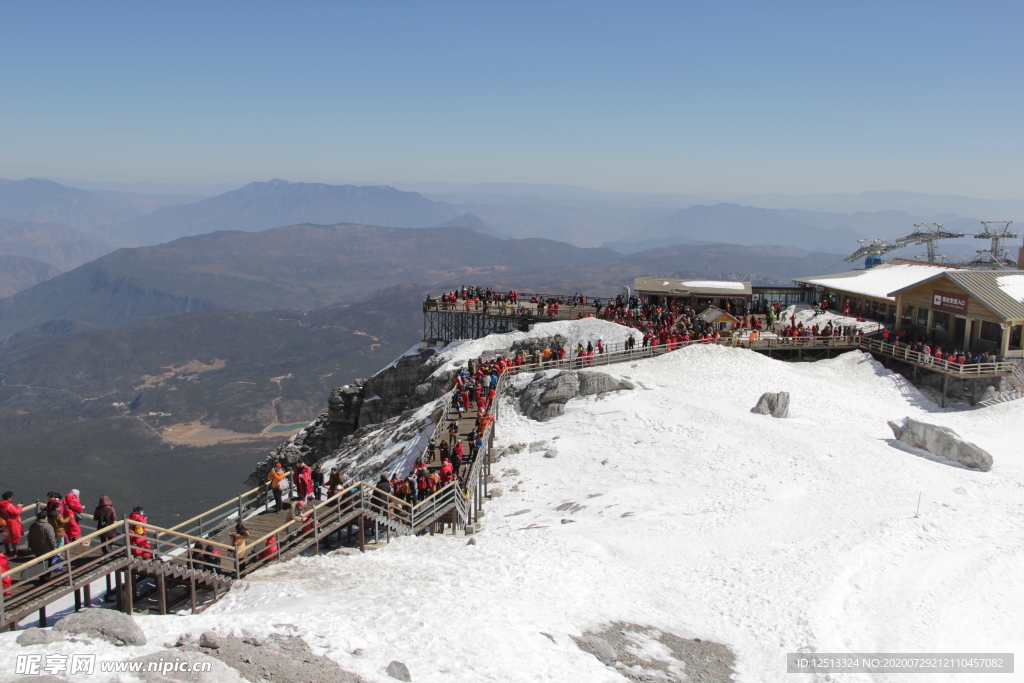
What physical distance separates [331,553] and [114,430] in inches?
5701

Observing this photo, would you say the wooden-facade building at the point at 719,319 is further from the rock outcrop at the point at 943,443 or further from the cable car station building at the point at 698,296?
the rock outcrop at the point at 943,443

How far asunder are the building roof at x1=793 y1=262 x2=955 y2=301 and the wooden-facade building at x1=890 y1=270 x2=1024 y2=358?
8.02 ft

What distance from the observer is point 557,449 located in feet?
86.2

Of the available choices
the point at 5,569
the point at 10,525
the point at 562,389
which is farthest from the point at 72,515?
the point at 562,389

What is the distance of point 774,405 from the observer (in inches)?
1168

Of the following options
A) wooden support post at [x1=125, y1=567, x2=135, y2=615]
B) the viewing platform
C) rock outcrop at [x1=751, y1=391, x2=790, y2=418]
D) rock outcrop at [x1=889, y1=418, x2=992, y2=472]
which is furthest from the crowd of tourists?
the viewing platform

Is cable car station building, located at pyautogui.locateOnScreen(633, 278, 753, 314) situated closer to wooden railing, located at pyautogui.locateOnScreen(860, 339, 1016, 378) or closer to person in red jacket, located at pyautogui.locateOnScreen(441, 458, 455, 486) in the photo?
wooden railing, located at pyautogui.locateOnScreen(860, 339, 1016, 378)

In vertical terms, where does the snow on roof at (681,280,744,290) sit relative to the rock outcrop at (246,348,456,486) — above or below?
above

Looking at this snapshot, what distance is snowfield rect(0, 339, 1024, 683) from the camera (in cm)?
1234

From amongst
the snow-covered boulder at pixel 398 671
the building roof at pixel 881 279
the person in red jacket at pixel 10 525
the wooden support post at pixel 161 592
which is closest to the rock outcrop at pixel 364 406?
the wooden support post at pixel 161 592

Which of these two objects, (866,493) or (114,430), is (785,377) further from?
(114,430)

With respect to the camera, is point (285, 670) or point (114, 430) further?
point (114, 430)

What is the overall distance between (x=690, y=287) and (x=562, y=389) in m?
21.4

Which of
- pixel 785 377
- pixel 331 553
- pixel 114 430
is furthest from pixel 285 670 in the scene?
pixel 114 430
